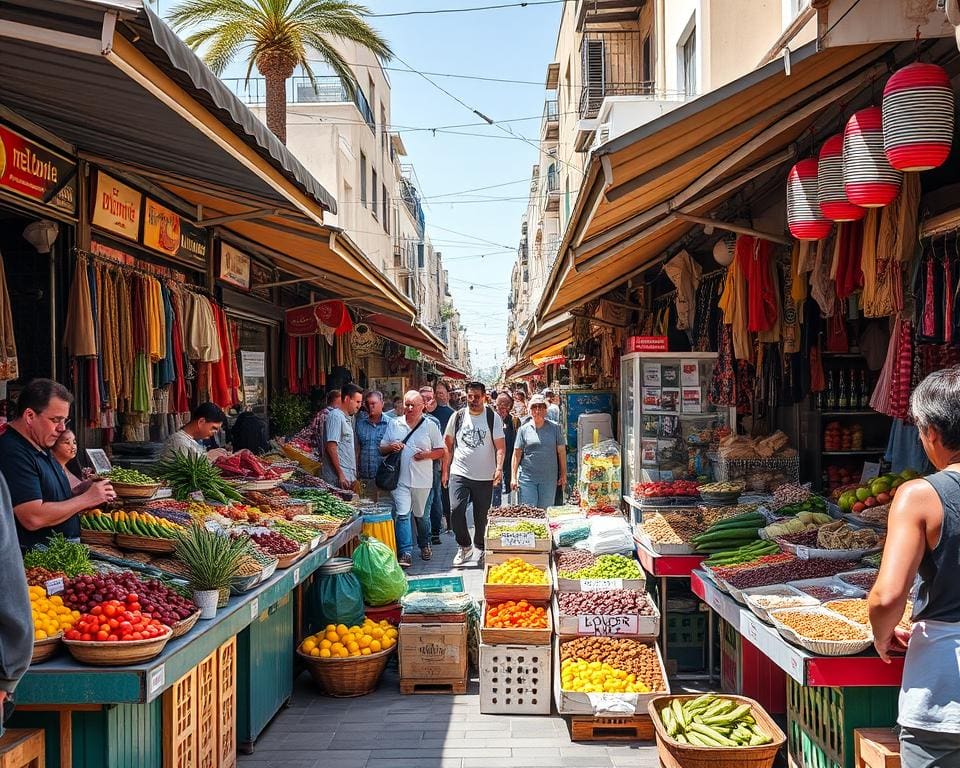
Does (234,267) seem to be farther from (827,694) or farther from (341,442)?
(827,694)

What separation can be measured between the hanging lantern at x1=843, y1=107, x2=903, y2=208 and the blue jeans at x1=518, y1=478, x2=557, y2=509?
19.5 ft

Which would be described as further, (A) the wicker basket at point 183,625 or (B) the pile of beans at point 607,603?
(B) the pile of beans at point 607,603

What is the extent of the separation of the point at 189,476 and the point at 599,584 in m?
3.14

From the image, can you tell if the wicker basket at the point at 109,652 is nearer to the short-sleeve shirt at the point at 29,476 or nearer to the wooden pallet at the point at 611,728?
the short-sleeve shirt at the point at 29,476

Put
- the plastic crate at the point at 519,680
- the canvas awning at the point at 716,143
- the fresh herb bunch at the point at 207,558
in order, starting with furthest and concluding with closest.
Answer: the plastic crate at the point at 519,680 → the canvas awning at the point at 716,143 → the fresh herb bunch at the point at 207,558

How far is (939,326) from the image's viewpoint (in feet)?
15.7

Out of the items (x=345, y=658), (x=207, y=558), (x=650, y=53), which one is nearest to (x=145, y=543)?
(x=207, y=558)

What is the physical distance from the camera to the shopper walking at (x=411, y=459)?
10.0m

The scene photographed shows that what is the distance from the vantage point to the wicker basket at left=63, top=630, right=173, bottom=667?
133 inches

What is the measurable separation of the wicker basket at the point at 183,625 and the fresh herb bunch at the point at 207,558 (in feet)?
1.08

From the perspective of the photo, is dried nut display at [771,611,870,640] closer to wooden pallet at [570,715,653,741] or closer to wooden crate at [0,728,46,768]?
wooden pallet at [570,715,653,741]

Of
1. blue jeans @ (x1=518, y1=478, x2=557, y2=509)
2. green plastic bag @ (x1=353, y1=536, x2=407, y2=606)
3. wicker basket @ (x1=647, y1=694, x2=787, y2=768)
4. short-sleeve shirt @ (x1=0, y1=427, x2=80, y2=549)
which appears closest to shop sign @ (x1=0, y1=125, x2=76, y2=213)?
short-sleeve shirt @ (x1=0, y1=427, x2=80, y2=549)

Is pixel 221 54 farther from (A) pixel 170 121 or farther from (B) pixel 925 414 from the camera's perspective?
(B) pixel 925 414

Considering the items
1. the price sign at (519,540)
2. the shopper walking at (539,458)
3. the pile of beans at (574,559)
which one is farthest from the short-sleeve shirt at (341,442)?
the pile of beans at (574,559)
